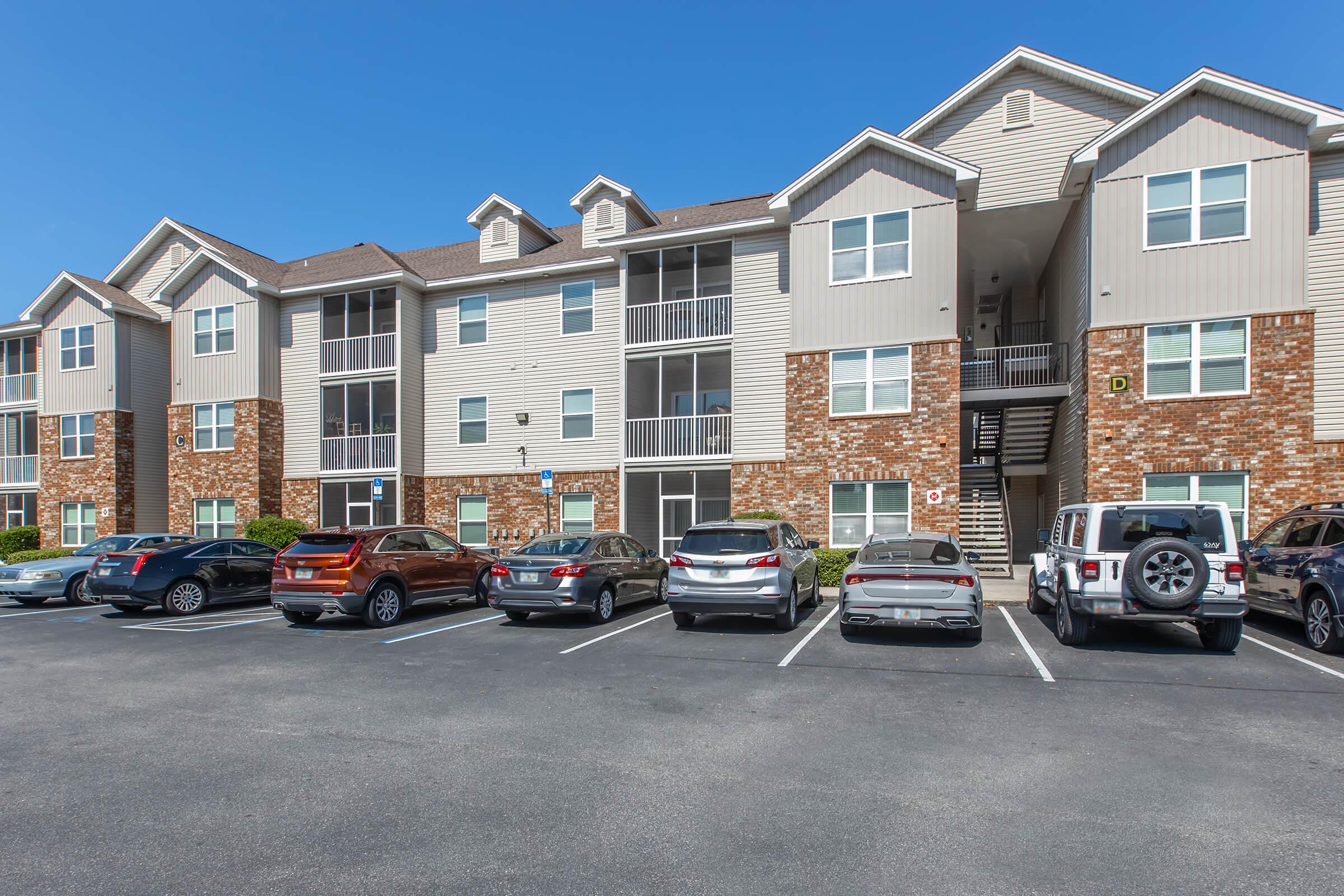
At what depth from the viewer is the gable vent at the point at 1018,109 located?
18609 mm

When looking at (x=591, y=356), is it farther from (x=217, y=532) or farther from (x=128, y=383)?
(x=128, y=383)

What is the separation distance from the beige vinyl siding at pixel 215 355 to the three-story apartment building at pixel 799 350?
0.10 metres

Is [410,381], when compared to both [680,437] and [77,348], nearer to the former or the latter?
[680,437]

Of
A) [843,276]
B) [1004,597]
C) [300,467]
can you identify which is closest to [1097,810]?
[1004,597]

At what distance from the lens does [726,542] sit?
11.5 meters

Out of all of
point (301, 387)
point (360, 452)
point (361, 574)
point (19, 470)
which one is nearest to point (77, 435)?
point (19, 470)

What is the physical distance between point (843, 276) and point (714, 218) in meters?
4.64

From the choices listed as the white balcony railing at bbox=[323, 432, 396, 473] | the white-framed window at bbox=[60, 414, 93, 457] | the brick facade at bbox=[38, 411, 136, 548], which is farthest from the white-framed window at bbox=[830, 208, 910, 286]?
the white-framed window at bbox=[60, 414, 93, 457]

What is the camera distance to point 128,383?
26.2 metres

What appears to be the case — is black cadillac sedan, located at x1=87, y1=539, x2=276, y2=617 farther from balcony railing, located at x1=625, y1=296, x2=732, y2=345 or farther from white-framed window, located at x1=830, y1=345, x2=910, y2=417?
white-framed window, located at x1=830, y1=345, x2=910, y2=417

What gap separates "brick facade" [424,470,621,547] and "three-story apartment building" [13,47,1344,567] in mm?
83

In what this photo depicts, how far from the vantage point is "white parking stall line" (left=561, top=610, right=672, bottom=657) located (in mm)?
10359

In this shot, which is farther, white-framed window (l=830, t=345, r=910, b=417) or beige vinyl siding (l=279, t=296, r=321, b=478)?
beige vinyl siding (l=279, t=296, r=321, b=478)

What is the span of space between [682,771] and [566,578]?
6.56 metres
